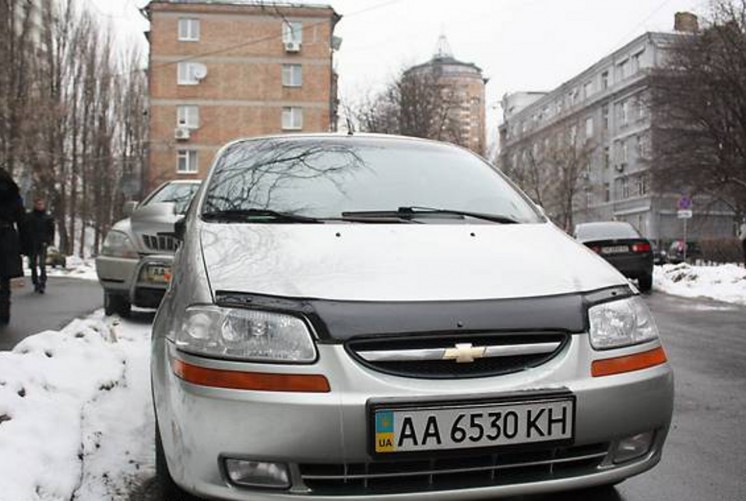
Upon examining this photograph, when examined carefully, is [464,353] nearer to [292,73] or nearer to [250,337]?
[250,337]

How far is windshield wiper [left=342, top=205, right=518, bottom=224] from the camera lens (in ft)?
10.6

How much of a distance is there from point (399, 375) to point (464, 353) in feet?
0.69

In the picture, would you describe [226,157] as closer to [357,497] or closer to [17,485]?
[17,485]

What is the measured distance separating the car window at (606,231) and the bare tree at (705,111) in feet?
42.2

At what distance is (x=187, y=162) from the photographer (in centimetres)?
4459

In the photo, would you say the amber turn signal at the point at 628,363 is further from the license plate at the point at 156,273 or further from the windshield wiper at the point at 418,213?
the license plate at the point at 156,273

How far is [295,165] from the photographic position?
3.66m

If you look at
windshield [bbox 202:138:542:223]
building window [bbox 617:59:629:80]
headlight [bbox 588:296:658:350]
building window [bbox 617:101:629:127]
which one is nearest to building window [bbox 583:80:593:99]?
building window [bbox 617:59:629:80]

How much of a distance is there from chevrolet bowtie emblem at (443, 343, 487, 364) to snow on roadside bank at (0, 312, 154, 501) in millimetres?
1515

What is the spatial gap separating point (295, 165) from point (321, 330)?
1608 mm

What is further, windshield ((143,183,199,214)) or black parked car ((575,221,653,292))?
black parked car ((575,221,653,292))

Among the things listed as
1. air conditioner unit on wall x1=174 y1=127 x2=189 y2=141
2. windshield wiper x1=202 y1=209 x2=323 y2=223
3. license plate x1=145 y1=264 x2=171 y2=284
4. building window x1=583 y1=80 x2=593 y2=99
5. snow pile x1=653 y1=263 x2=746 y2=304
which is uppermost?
building window x1=583 y1=80 x2=593 y2=99

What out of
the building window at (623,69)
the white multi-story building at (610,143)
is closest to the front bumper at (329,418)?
the white multi-story building at (610,143)

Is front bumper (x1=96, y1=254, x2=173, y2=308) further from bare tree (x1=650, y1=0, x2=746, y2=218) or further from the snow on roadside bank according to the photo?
bare tree (x1=650, y1=0, x2=746, y2=218)
